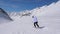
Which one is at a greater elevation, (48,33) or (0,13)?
(0,13)

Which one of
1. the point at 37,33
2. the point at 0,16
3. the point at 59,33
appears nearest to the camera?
the point at 59,33

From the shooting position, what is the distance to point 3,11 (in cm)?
4025

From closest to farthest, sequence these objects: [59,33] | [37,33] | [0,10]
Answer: [59,33]
[37,33]
[0,10]

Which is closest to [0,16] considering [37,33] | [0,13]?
[0,13]

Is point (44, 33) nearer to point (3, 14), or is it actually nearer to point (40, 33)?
point (40, 33)

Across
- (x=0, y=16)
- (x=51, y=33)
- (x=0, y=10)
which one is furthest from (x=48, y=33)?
(x=0, y=10)

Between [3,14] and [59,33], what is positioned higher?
[3,14]

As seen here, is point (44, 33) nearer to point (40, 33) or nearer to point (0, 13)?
point (40, 33)

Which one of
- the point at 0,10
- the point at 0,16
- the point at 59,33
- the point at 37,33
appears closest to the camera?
the point at 59,33

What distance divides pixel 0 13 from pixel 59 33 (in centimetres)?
2506

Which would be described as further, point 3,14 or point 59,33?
point 3,14

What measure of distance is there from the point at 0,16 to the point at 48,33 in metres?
22.3

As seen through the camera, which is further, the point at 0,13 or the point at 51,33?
the point at 0,13

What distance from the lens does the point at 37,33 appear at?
15727 millimetres
